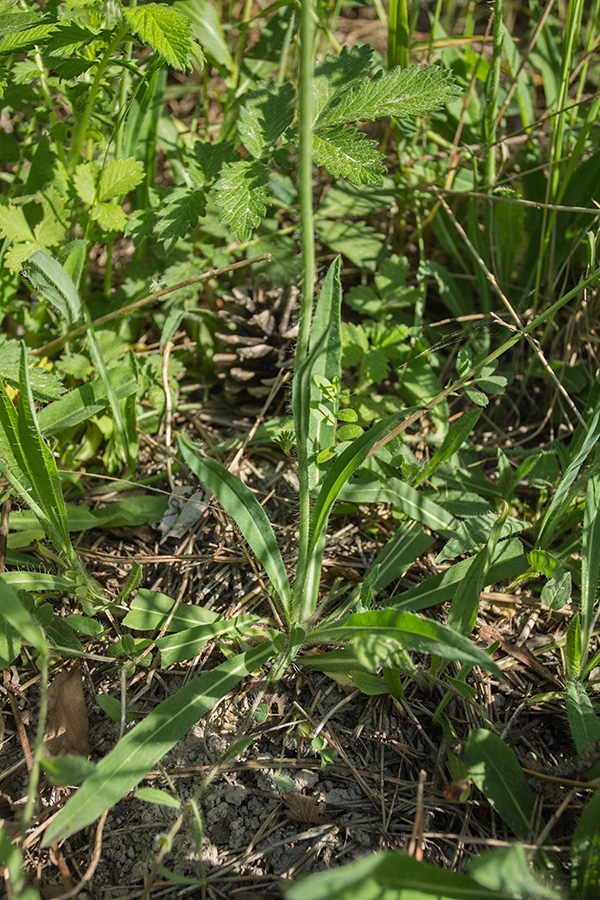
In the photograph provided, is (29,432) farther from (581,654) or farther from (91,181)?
(581,654)

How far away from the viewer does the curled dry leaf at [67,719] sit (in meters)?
1.47

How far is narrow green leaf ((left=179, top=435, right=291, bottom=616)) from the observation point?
1.58 meters

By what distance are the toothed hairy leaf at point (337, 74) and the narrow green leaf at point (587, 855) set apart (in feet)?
5.54

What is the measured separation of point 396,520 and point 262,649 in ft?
1.95

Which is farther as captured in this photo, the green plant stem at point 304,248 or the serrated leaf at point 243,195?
the serrated leaf at point 243,195

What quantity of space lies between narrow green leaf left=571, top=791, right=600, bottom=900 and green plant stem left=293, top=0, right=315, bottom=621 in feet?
2.33

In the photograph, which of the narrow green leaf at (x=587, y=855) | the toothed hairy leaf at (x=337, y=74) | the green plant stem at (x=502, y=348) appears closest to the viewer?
the narrow green leaf at (x=587, y=855)

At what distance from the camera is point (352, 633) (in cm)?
138

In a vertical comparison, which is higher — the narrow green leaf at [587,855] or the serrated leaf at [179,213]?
the serrated leaf at [179,213]

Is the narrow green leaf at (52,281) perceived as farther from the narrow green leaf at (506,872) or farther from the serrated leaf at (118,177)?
the narrow green leaf at (506,872)

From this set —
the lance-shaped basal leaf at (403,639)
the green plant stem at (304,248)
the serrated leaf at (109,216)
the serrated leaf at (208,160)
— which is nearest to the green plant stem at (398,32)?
the serrated leaf at (208,160)

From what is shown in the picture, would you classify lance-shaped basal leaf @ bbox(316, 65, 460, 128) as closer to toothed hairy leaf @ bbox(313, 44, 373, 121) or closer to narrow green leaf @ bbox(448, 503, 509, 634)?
toothed hairy leaf @ bbox(313, 44, 373, 121)

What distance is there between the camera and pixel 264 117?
69.9 inches

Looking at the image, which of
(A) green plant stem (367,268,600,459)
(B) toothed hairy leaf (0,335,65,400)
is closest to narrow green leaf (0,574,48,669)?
(B) toothed hairy leaf (0,335,65,400)
